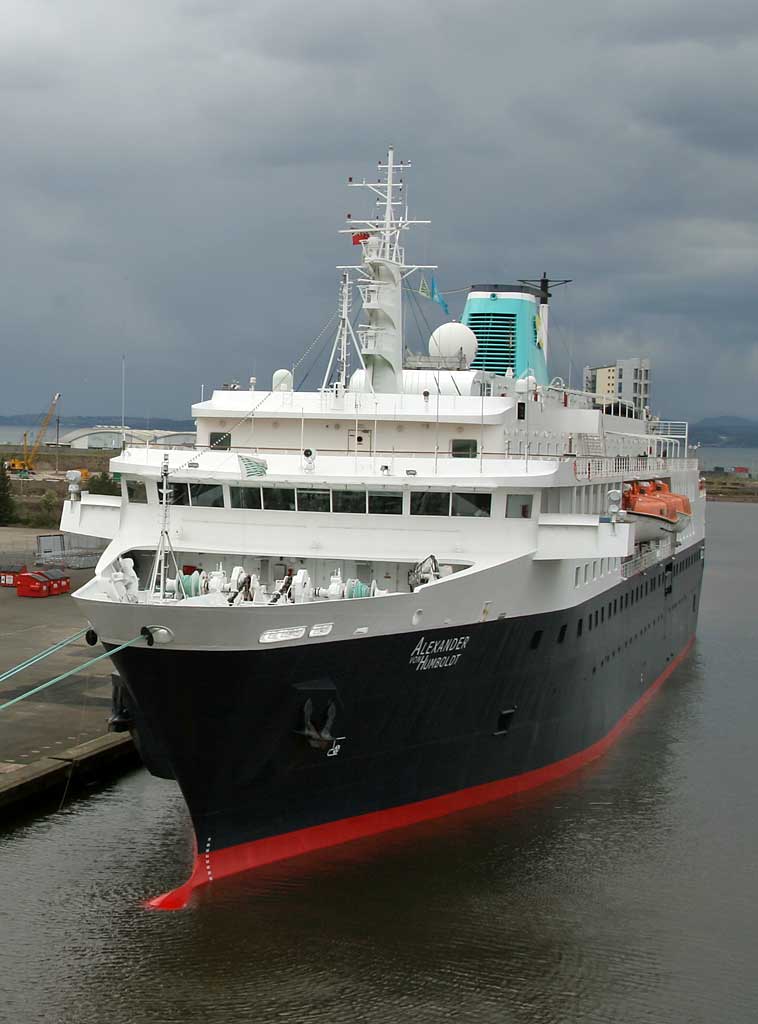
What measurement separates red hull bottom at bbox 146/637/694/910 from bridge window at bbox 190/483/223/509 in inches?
233

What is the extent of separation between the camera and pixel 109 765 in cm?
2323

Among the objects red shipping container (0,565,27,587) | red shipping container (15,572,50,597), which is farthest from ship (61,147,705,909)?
red shipping container (0,565,27,587)

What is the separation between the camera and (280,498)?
66.6 ft

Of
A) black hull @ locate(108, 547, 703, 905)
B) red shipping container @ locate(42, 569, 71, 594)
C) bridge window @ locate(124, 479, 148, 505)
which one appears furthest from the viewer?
red shipping container @ locate(42, 569, 71, 594)

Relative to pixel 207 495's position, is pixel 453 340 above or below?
above

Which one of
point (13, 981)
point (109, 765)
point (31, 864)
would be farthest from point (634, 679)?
point (13, 981)

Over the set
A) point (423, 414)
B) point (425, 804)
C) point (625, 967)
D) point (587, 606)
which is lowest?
point (625, 967)

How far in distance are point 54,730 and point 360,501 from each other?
9096 mm

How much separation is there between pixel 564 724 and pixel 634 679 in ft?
23.8

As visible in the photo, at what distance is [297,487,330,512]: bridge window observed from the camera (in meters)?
20.2

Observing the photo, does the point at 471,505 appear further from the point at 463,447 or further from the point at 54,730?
the point at 54,730

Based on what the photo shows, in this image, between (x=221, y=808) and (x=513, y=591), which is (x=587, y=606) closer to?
(x=513, y=591)

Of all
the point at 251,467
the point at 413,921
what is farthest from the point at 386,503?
the point at 413,921

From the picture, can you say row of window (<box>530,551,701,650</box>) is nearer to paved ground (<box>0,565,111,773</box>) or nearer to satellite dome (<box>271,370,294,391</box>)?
satellite dome (<box>271,370,294,391</box>)
